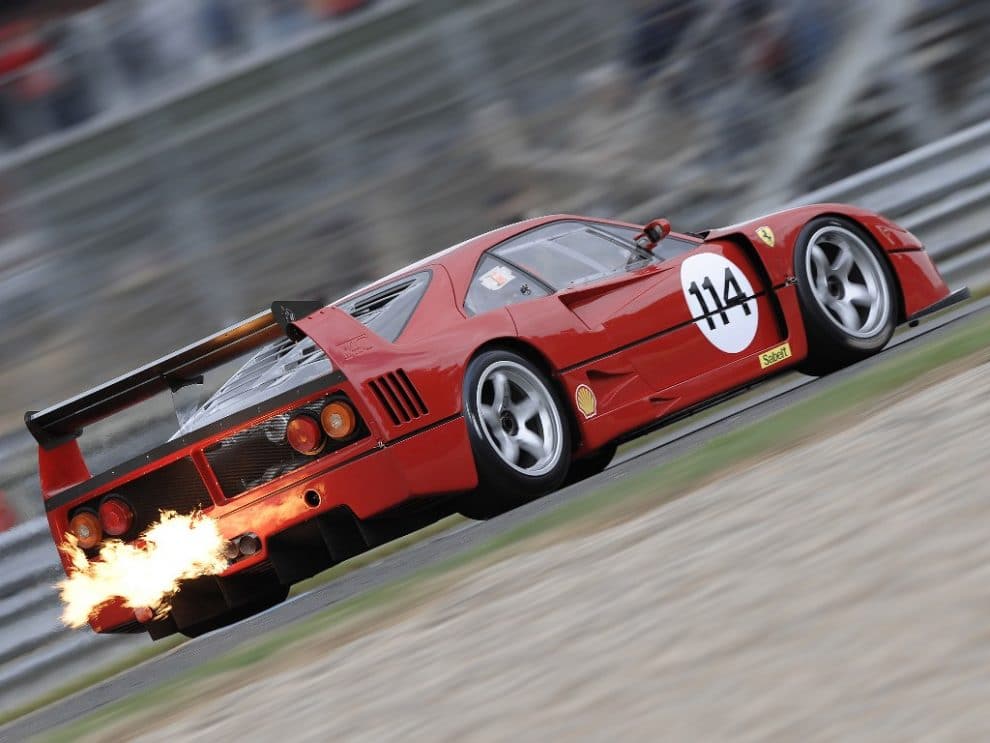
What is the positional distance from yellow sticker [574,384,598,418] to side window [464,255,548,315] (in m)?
0.41

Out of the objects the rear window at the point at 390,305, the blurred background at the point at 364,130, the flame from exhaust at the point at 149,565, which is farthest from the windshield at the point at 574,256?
the blurred background at the point at 364,130

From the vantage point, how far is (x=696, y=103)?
10.8m

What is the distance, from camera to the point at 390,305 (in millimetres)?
6281

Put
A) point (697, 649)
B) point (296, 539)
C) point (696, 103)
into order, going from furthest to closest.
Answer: point (696, 103), point (296, 539), point (697, 649)

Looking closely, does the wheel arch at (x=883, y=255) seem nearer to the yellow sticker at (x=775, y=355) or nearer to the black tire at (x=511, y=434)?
the yellow sticker at (x=775, y=355)

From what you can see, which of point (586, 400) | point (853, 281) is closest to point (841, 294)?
point (853, 281)

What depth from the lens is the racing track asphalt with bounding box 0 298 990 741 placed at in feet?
19.0

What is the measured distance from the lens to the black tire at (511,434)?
19.4ft

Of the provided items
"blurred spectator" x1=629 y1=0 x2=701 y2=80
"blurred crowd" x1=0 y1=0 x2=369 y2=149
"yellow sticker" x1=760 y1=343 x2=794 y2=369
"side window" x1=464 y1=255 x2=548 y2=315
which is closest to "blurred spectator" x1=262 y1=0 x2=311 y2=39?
"blurred crowd" x1=0 y1=0 x2=369 y2=149

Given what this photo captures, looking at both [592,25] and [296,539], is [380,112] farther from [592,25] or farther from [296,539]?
[296,539]

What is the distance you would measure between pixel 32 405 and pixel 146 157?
1.54m

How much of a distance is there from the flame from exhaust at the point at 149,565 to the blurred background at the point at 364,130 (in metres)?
2.96

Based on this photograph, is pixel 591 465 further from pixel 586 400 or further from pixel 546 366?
pixel 546 366

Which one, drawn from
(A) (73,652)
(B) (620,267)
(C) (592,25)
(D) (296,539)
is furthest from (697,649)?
(C) (592,25)
